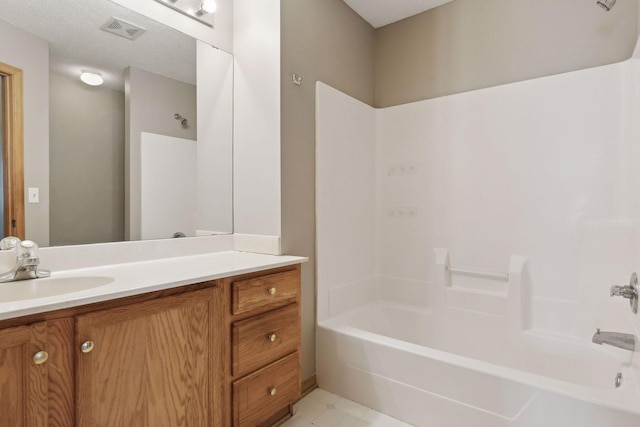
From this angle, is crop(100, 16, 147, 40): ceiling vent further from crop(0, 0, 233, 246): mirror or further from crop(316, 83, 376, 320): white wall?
crop(316, 83, 376, 320): white wall

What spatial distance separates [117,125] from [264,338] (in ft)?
3.98

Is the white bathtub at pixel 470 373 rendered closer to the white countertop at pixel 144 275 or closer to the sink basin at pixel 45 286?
Result: the white countertop at pixel 144 275

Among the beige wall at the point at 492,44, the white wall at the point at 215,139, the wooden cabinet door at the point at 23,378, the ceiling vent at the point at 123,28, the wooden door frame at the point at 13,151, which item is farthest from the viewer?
the white wall at the point at 215,139

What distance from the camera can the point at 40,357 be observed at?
2.86ft

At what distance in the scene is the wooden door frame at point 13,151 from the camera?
4.03 ft

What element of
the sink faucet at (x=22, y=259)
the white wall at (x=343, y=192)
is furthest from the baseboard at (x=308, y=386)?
the sink faucet at (x=22, y=259)

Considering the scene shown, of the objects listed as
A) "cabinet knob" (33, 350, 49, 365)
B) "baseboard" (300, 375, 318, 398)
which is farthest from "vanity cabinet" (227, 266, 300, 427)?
"cabinet knob" (33, 350, 49, 365)

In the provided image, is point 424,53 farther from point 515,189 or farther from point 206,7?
point 206,7

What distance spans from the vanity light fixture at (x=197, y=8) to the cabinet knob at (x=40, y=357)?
5.51 ft

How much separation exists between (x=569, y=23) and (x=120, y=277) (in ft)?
8.65

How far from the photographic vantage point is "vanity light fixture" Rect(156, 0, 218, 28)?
1.73 metres

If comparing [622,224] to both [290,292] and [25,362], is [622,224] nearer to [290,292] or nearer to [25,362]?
[290,292]

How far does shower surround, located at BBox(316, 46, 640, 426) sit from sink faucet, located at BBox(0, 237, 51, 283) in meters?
1.34

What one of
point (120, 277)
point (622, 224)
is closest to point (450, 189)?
point (622, 224)
